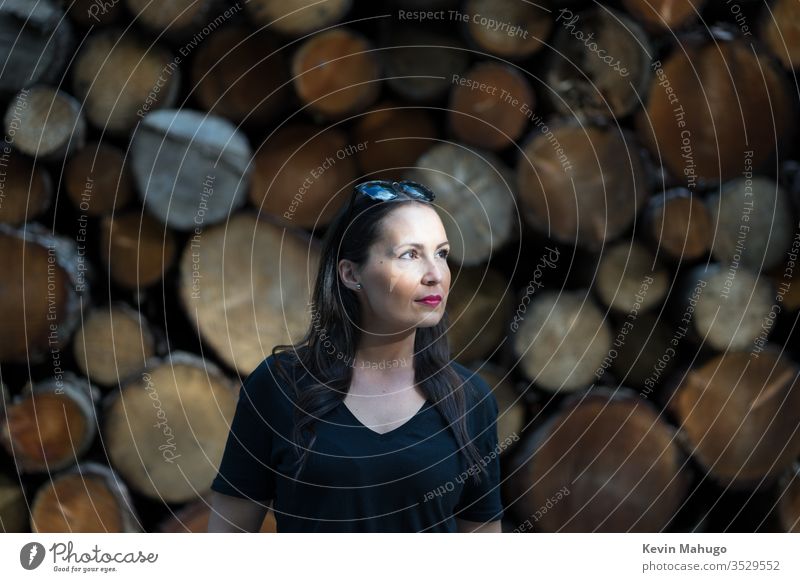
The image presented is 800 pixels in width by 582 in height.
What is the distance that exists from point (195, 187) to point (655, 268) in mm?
495

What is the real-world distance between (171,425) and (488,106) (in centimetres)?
47

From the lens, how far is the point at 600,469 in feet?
3.82

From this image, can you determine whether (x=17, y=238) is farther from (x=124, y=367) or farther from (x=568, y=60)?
(x=568, y=60)

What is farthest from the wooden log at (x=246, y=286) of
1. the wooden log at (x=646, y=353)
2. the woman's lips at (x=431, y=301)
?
the wooden log at (x=646, y=353)

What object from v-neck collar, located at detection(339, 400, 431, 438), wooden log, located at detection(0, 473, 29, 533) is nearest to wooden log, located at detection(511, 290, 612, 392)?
v-neck collar, located at detection(339, 400, 431, 438)

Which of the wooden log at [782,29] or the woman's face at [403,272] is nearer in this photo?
the woman's face at [403,272]

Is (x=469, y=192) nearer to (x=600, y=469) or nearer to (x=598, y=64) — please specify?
(x=598, y=64)

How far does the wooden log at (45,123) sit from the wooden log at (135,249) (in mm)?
89

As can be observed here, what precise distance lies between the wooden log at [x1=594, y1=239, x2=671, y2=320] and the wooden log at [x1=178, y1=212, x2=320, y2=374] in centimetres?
31

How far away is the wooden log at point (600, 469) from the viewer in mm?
1147

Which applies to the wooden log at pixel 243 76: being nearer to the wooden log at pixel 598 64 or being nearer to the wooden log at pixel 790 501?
the wooden log at pixel 598 64

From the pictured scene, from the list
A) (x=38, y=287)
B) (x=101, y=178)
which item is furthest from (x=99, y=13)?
(x=38, y=287)

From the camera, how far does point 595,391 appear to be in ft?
3.75
